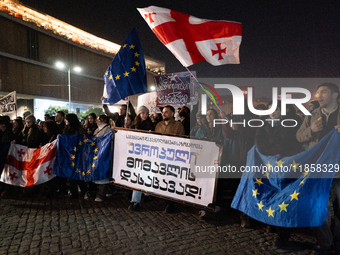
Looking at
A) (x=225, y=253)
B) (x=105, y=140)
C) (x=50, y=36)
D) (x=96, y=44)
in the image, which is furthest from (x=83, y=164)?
(x=96, y=44)

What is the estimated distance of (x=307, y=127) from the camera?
11.9 ft

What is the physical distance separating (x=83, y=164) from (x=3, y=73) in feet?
116

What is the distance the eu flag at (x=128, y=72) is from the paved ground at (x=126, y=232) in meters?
2.50

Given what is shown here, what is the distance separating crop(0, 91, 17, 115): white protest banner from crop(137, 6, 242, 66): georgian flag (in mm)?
7554

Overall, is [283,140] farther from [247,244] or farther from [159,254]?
[159,254]

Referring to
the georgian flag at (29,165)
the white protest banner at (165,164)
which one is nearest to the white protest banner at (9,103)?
the georgian flag at (29,165)

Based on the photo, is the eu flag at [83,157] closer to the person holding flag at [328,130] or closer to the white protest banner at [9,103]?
the person holding flag at [328,130]

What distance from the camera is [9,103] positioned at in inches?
397

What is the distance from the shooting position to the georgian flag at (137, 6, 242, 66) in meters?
4.80

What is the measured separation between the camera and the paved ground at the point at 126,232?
3.50m

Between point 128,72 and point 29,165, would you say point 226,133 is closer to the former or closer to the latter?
point 128,72

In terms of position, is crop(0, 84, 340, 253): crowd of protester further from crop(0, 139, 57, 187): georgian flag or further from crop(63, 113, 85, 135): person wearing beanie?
crop(0, 139, 57, 187): georgian flag

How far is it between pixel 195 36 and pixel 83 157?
12.2ft

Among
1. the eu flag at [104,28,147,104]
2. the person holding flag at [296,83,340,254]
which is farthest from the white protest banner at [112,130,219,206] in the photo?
the person holding flag at [296,83,340,254]
